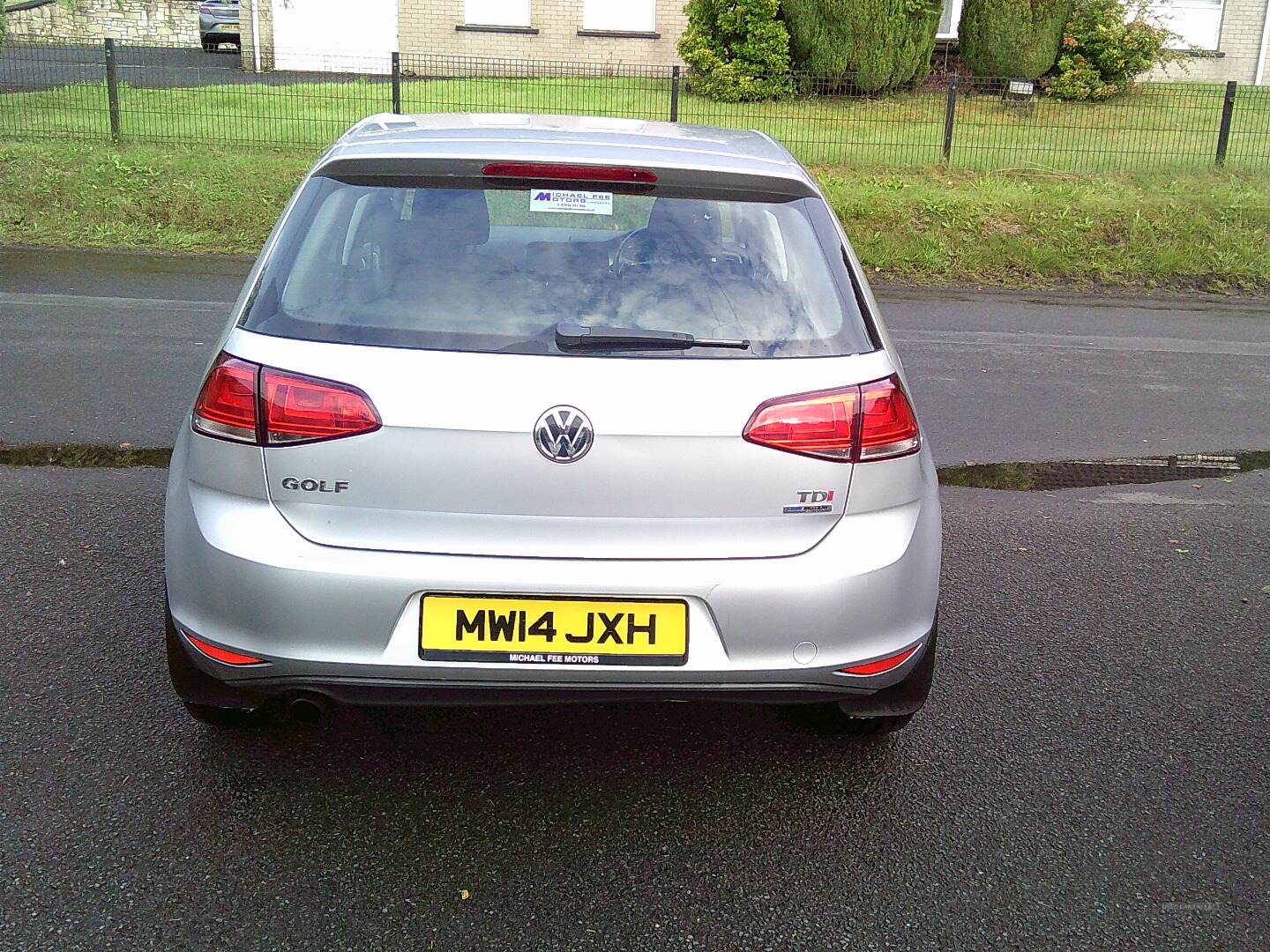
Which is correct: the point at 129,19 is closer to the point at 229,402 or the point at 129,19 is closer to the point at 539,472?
the point at 229,402

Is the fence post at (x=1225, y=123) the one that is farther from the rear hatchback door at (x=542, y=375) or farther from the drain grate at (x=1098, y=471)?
the rear hatchback door at (x=542, y=375)

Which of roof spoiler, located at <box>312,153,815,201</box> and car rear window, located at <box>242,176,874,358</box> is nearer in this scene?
car rear window, located at <box>242,176,874,358</box>

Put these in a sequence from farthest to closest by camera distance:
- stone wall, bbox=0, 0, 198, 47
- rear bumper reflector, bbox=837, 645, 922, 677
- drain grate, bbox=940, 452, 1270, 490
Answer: stone wall, bbox=0, 0, 198, 47
drain grate, bbox=940, 452, 1270, 490
rear bumper reflector, bbox=837, 645, 922, 677

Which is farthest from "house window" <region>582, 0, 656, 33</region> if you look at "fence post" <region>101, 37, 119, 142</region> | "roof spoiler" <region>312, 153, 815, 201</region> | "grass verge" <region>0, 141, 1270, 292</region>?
"roof spoiler" <region>312, 153, 815, 201</region>

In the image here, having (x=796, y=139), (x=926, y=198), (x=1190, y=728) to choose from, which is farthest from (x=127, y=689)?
(x=796, y=139)

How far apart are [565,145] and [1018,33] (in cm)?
1876

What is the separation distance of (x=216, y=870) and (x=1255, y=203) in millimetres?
14025

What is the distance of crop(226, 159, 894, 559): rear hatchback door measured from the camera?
2785 millimetres

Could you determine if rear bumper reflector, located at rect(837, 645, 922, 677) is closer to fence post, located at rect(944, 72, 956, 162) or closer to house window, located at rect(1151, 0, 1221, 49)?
fence post, located at rect(944, 72, 956, 162)

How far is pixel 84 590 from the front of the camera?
4.40 meters

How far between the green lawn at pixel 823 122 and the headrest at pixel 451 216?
12.8 m

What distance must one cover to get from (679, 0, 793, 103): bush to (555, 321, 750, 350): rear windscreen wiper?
1600 cm

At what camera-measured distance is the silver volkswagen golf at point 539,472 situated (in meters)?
2.79

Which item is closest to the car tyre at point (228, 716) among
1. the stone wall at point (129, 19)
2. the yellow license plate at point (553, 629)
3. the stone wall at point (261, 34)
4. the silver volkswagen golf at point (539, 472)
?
the silver volkswagen golf at point (539, 472)
